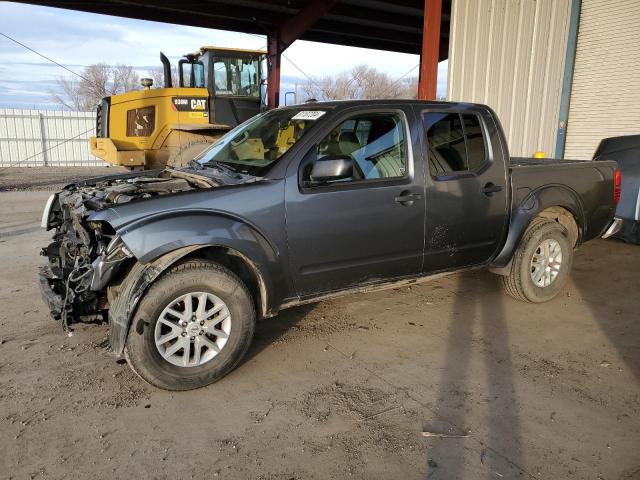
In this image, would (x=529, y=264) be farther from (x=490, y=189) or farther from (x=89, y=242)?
(x=89, y=242)

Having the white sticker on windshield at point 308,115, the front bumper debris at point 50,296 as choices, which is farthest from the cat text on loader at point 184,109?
the front bumper debris at point 50,296

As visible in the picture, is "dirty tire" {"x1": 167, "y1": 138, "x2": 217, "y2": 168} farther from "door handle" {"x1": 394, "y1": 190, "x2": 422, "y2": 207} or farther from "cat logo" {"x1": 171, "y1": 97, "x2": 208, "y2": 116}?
"door handle" {"x1": 394, "y1": 190, "x2": 422, "y2": 207}

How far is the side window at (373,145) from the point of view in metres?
3.96

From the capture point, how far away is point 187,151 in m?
10.1

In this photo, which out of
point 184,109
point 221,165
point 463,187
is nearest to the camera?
point 221,165

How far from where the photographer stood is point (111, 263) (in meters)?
3.21

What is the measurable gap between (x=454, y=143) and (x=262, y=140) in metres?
1.68

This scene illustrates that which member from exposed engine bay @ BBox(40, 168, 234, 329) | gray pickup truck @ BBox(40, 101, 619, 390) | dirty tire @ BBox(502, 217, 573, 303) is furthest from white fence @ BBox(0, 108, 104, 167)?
dirty tire @ BBox(502, 217, 573, 303)

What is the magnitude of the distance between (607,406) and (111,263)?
3262mm

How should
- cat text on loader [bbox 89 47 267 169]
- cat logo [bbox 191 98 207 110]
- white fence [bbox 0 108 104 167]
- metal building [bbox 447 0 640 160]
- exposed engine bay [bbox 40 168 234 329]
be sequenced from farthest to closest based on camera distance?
white fence [bbox 0 108 104 167] < cat logo [bbox 191 98 207 110] < cat text on loader [bbox 89 47 267 169] < metal building [bbox 447 0 640 160] < exposed engine bay [bbox 40 168 234 329]

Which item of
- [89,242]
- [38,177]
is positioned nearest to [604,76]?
[89,242]

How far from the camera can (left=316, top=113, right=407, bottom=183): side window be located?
3.96 m

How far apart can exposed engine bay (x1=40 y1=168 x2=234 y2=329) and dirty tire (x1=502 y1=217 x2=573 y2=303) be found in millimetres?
2822

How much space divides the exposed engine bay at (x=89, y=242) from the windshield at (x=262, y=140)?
23 cm
